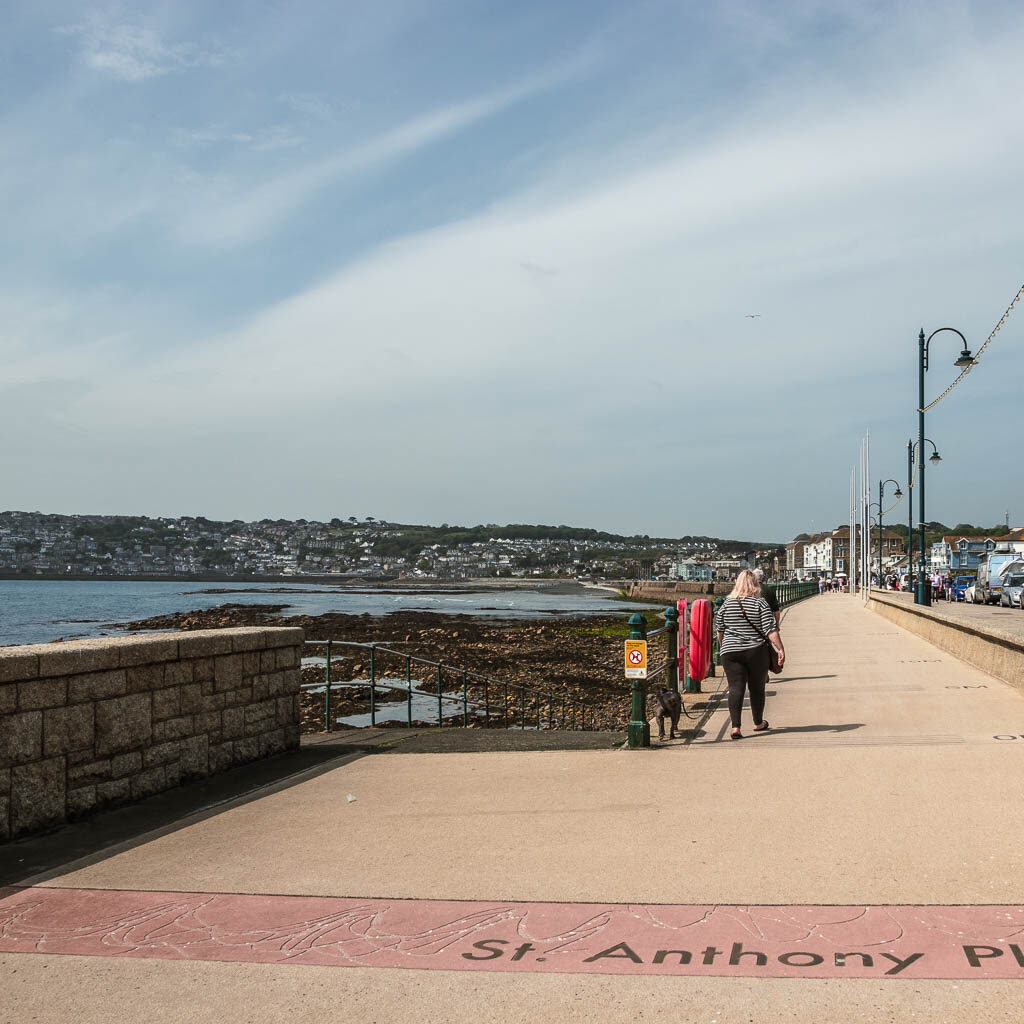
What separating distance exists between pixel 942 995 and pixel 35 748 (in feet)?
16.9

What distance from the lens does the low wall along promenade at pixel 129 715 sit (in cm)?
629

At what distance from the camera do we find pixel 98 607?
316 feet

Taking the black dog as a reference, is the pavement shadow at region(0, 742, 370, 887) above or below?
below

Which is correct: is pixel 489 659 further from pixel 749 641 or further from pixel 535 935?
pixel 535 935

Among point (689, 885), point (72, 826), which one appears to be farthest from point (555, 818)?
point (72, 826)

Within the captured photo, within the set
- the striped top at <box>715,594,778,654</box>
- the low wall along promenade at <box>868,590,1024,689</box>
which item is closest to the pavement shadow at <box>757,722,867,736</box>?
the striped top at <box>715,594,778,654</box>

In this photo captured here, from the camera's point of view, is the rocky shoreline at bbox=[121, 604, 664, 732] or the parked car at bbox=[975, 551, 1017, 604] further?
the parked car at bbox=[975, 551, 1017, 604]

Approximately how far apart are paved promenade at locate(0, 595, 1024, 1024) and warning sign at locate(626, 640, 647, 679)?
1.00 metres

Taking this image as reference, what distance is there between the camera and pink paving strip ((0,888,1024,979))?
4.16 m

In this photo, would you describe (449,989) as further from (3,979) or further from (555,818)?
(555,818)

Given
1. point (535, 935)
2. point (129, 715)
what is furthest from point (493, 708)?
point (535, 935)

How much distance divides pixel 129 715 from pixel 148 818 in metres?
0.76

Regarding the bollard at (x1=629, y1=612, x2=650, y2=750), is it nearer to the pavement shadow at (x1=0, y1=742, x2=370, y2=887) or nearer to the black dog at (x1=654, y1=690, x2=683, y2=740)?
the black dog at (x1=654, y1=690, x2=683, y2=740)

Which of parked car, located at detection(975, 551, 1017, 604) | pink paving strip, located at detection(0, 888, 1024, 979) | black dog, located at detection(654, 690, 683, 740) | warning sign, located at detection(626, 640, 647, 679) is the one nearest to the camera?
pink paving strip, located at detection(0, 888, 1024, 979)
